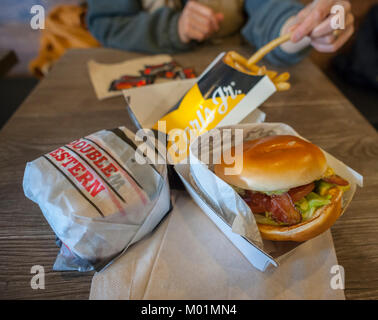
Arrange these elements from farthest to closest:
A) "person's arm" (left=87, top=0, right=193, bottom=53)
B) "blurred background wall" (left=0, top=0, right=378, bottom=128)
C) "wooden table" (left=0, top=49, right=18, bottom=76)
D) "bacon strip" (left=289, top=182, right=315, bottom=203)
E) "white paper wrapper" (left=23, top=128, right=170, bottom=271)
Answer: "blurred background wall" (left=0, top=0, right=378, bottom=128)
"person's arm" (left=87, top=0, right=193, bottom=53)
"wooden table" (left=0, top=49, right=18, bottom=76)
"bacon strip" (left=289, top=182, right=315, bottom=203)
"white paper wrapper" (left=23, top=128, right=170, bottom=271)

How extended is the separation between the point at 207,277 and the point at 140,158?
24 cm

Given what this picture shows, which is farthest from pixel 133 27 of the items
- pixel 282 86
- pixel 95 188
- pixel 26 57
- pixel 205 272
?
pixel 26 57

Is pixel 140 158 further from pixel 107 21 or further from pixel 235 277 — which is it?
pixel 107 21

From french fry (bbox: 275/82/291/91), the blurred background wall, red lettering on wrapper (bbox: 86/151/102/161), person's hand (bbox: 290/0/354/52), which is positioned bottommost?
the blurred background wall

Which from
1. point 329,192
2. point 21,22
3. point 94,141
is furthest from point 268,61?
point 21,22

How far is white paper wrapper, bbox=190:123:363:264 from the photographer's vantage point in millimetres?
398

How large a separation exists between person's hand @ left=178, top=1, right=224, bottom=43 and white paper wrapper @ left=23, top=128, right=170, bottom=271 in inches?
25.5

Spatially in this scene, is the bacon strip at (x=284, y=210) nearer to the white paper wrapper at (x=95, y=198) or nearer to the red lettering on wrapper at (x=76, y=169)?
the white paper wrapper at (x=95, y=198)

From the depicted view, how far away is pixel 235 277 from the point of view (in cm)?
41

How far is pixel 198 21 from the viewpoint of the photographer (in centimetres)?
88

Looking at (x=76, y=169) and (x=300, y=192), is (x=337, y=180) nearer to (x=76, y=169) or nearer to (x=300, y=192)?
→ (x=300, y=192)

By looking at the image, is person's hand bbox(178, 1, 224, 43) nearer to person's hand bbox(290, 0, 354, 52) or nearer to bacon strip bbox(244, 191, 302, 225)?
person's hand bbox(290, 0, 354, 52)

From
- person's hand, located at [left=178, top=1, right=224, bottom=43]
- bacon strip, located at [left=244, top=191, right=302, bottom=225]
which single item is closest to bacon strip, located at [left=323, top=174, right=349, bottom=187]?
bacon strip, located at [left=244, top=191, right=302, bottom=225]

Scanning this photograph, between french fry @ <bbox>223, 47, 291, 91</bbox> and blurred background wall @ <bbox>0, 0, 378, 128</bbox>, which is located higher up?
french fry @ <bbox>223, 47, 291, 91</bbox>
